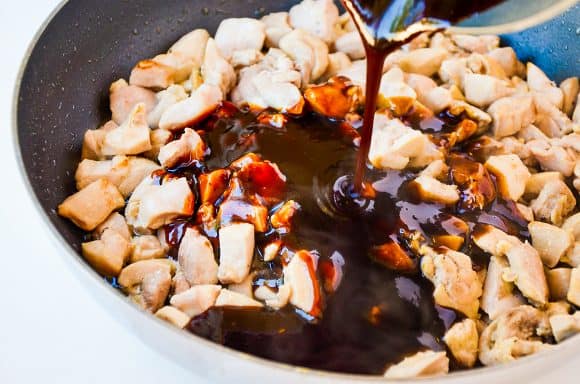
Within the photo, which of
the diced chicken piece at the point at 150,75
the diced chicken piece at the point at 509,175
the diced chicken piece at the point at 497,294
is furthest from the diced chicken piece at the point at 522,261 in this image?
the diced chicken piece at the point at 150,75

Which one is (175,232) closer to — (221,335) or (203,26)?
(221,335)

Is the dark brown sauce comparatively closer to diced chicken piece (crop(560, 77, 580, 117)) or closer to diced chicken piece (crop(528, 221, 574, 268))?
diced chicken piece (crop(528, 221, 574, 268))

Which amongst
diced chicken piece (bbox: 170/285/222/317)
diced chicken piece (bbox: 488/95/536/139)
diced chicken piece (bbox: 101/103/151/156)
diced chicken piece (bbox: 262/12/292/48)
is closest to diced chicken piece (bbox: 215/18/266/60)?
diced chicken piece (bbox: 262/12/292/48)

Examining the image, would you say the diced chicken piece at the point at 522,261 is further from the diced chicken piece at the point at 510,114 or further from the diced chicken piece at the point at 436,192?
the diced chicken piece at the point at 510,114

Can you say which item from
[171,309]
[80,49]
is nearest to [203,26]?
[80,49]

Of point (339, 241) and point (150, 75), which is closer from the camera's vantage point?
point (339, 241)

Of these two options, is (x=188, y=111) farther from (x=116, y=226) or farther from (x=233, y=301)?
(x=233, y=301)

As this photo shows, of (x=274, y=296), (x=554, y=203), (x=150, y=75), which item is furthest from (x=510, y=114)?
(x=150, y=75)
